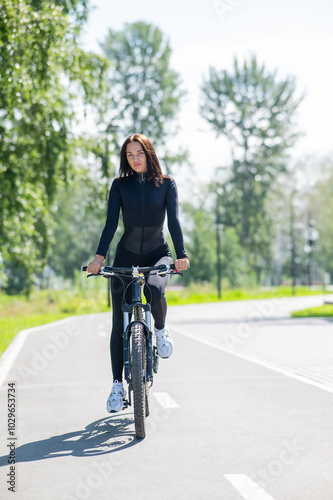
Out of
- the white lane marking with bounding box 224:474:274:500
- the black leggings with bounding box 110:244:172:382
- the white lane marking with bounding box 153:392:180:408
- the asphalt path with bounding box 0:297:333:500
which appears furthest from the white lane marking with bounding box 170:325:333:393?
the white lane marking with bounding box 224:474:274:500

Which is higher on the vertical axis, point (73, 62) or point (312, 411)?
point (73, 62)

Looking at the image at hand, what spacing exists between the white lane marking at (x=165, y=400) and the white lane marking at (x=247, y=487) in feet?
7.59

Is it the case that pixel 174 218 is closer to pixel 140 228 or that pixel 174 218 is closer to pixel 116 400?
pixel 140 228

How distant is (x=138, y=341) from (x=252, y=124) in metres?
52.6

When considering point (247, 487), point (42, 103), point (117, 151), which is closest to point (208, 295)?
point (117, 151)

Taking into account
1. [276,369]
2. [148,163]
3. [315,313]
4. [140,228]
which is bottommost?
[315,313]

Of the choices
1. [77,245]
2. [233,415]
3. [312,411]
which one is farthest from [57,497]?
[77,245]

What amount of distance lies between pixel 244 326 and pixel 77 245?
60062 millimetres

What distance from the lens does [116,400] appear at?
525cm

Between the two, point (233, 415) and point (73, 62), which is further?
point (73, 62)

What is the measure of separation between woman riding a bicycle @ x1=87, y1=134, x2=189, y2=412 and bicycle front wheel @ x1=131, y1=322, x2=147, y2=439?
40cm

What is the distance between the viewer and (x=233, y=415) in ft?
19.0

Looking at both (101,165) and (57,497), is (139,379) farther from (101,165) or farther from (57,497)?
(101,165)

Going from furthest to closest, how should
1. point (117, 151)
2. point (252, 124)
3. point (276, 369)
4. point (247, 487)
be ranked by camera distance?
point (252, 124) < point (117, 151) < point (276, 369) < point (247, 487)
